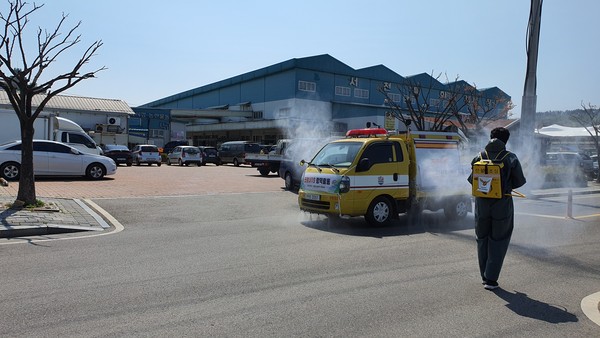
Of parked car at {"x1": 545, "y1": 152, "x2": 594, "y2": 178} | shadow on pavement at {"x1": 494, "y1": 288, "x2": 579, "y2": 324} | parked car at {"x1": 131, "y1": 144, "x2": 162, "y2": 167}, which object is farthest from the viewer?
parked car at {"x1": 131, "y1": 144, "x2": 162, "y2": 167}

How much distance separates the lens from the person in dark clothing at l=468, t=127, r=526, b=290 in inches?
218

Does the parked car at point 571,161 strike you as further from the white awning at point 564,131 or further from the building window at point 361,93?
the building window at point 361,93

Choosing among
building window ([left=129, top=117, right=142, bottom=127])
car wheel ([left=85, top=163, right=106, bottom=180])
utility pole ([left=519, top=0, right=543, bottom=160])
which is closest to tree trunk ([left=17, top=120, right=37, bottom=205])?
car wheel ([left=85, top=163, right=106, bottom=180])

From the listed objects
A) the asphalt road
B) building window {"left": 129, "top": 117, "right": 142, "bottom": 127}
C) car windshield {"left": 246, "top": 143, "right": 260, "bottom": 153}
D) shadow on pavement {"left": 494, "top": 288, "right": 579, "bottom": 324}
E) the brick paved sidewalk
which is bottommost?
shadow on pavement {"left": 494, "top": 288, "right": 579, "bottom": 324}

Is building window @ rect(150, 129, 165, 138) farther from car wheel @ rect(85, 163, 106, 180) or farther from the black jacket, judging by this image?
the black jacket

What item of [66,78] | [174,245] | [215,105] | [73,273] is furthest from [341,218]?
[215,105]

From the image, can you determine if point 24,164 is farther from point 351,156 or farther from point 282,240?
point 351,156

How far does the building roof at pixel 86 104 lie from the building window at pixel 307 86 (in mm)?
16266

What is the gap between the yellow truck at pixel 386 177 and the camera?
9.30 meters

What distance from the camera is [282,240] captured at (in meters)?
8.10

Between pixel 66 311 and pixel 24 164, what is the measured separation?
6910 millimetres

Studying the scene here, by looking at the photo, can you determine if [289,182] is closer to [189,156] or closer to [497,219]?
[497,219]

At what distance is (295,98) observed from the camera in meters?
46.5

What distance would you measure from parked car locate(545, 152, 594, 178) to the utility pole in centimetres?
1060
